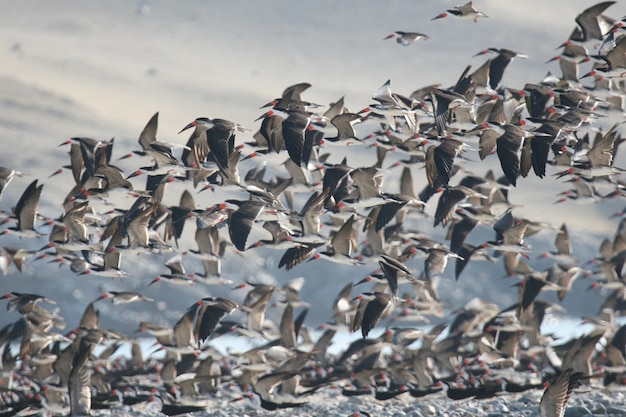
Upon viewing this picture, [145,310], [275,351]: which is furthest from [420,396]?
[145,310]

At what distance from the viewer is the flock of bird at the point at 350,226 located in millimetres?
16219

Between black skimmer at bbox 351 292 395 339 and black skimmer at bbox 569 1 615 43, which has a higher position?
black skimmer at bbox 569 1 615 43

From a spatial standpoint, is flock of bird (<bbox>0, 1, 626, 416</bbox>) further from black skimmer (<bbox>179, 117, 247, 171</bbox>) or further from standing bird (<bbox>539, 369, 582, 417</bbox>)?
standing bird (<bbox>539, 369, 582, 417</bbox>)

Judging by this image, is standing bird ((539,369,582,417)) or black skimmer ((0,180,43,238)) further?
black skimmer ((0,180,43,238))

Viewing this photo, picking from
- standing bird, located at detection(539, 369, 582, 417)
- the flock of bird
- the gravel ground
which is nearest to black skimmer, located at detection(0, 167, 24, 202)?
the flock of bird

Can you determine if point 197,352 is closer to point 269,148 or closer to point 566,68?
point 269,148

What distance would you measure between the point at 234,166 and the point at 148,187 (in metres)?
2.33

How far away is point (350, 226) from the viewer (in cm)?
1653

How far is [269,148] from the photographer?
58.2ft

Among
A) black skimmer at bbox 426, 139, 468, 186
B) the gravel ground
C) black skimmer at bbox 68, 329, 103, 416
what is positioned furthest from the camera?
the gravel ground

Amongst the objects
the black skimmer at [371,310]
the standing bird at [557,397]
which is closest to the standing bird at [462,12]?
the black skimmer at [371,310]

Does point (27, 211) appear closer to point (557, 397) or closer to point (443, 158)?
point (443, 158)

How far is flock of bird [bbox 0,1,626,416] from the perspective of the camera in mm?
16219

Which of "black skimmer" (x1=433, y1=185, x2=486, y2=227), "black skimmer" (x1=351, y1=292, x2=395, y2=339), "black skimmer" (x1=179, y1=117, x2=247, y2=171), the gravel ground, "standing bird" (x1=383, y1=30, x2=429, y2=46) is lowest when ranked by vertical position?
the gravel ground
